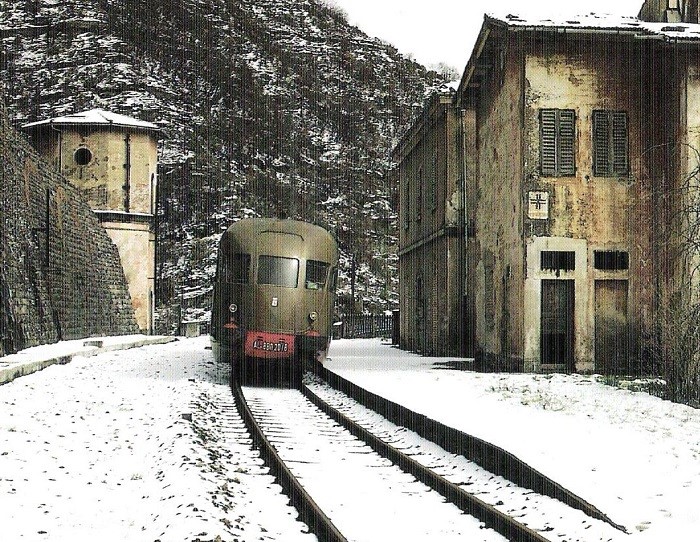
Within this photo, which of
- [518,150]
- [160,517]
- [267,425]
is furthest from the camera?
[518,150]

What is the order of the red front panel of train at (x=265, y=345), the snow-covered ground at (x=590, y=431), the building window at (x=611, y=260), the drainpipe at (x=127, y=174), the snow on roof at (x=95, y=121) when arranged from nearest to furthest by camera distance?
the snow-covered ground at (x=590, y=431)
the red front panel of train at (x=265, y=345)
the building window at (x=611, y=260)
the snow on roof at (x=95, y=121)
the drainpipe at (x=127, y=174)

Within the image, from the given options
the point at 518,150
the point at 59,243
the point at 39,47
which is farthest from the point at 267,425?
the point at 39,47

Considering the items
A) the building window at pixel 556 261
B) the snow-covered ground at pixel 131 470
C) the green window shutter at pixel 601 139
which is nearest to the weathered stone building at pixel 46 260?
the snow-covered ground at pixel 131 470

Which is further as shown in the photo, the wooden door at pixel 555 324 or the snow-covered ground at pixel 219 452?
the wooden door at pixel 555 324

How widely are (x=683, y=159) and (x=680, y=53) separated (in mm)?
2138

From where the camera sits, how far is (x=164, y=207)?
7731 cm

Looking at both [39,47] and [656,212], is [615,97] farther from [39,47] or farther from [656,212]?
[39,47]

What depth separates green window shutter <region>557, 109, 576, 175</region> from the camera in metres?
19.8

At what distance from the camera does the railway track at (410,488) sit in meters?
6.82

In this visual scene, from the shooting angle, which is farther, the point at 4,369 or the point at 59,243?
the point at 59,243

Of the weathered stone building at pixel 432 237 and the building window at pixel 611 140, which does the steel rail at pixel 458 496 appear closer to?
the building window at pixel 611 140


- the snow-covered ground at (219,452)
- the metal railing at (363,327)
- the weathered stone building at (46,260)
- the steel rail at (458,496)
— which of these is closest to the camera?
the steel rail at (458,496)

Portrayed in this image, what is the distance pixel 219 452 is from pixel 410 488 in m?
2.36

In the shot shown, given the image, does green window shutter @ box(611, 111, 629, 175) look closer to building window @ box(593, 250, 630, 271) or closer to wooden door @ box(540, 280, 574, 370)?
building window @ box(593, 250, 630, 271)
